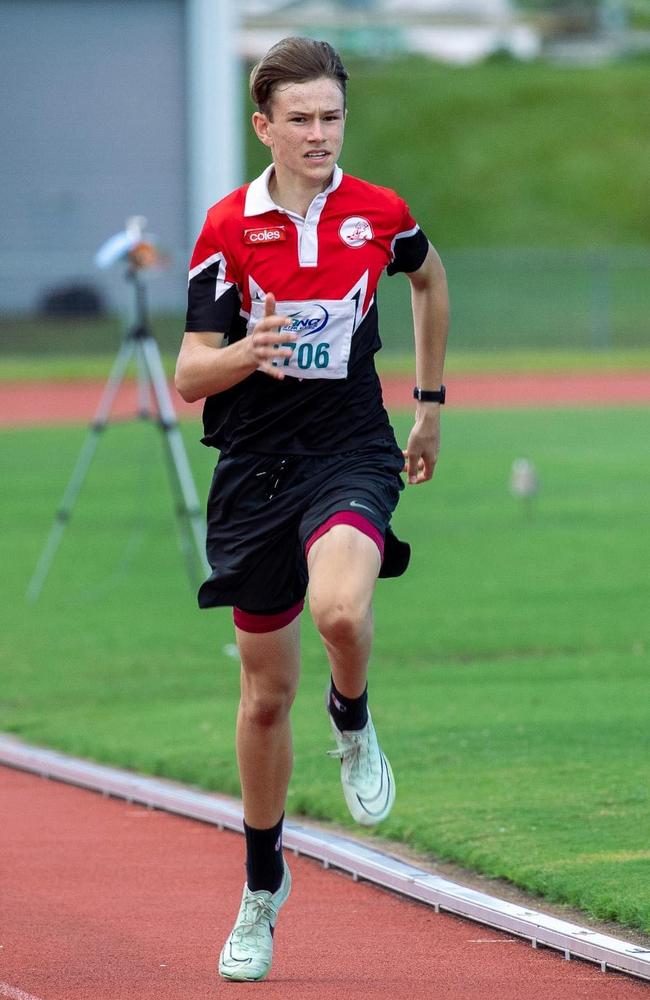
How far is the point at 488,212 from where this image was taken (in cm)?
4847

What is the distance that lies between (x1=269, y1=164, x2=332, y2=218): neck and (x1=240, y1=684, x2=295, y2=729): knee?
1.29m

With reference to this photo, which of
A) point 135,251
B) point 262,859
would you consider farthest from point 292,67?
point 135,251

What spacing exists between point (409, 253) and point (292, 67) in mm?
660

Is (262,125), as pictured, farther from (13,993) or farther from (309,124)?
(13,993)

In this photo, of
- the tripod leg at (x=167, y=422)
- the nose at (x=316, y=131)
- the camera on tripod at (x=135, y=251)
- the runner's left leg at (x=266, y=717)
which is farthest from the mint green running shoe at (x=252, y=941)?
the camera on tripod at (x=135, y=251)

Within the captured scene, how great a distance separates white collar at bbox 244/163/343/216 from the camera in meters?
4.63

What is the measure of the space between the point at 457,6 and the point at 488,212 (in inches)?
905

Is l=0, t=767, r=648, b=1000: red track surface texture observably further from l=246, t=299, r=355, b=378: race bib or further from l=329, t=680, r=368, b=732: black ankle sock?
l=246, t=299, r=355, b=378: race bib

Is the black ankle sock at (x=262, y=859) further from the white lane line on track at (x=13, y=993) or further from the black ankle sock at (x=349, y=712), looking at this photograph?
the white lane line on track at (x=13, y=993)

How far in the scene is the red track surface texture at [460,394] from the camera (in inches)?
1048

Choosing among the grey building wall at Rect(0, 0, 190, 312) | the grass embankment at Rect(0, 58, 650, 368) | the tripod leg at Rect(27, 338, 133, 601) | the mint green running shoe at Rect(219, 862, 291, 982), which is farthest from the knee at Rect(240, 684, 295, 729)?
the grey building wall at Rect(0, 0, 190, 312)

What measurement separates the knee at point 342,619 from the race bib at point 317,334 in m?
0.67

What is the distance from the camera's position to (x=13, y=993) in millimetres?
4703

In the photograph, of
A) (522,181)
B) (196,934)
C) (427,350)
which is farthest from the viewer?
(522,181)
